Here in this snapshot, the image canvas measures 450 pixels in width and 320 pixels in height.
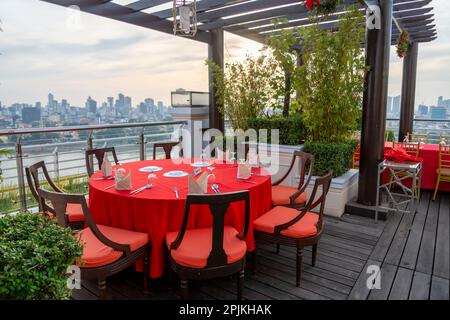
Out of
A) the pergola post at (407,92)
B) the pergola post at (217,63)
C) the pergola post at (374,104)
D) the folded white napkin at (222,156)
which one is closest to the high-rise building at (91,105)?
the folded white napkin at (222,156)

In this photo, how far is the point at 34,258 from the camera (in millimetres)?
1312

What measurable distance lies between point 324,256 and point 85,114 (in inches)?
143

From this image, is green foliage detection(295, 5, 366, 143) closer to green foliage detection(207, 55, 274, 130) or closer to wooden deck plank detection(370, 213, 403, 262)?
green foliage detection(207, 55, 274, 130)

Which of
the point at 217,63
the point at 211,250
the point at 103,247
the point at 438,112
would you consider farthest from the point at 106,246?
the point at 217,63

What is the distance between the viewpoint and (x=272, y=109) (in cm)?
538

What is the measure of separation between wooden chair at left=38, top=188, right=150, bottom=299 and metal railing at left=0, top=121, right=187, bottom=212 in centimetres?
134

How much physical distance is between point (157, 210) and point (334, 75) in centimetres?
291

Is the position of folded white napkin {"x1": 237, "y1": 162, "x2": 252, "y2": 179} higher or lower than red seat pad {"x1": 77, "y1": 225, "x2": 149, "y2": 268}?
higher

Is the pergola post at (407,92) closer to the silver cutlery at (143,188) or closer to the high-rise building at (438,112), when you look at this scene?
the silver cutlery at (143,188)

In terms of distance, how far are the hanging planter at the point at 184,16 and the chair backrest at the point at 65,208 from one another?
1.82 meters

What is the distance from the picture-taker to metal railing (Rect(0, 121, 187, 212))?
3.70 m

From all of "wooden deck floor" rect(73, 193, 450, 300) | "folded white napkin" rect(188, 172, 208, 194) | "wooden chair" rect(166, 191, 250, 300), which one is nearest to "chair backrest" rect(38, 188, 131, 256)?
"wooden chair" rect(166, 191, 250, 300)
